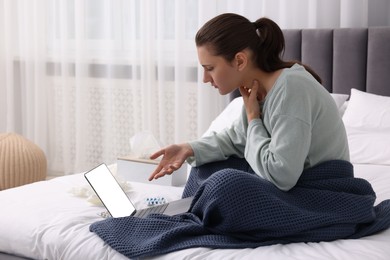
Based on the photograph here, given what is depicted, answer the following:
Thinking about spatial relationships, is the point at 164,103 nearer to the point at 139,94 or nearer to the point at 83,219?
the point at 139,94

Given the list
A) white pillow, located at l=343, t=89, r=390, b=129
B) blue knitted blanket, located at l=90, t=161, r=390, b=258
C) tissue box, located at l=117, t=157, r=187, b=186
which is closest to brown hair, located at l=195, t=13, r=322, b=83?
blue knitted blanket, located at l=90, t=161, r=390, b=258

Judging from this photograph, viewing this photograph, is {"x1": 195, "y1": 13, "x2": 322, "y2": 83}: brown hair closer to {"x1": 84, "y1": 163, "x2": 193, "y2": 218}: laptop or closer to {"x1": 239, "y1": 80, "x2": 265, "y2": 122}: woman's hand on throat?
{"x1": 239, "y1": 80, "x2": 265, "y2": 122}: woman's hand on throat

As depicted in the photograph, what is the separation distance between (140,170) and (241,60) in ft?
3.17

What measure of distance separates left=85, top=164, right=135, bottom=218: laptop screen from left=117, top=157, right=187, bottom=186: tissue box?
0.52 metres

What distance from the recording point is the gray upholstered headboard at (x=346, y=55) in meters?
3.40

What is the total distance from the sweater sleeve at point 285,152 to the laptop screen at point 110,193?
526 millimetres

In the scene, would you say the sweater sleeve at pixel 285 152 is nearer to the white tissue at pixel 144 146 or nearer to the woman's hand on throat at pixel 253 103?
the woman's hand on throat at pixel 253 103

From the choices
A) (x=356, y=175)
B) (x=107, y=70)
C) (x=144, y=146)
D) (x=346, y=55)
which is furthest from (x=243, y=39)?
(x=107, y=70)

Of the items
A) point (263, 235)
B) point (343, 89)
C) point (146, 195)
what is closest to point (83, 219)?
point (146, 195)

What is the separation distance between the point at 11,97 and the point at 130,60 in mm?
1043

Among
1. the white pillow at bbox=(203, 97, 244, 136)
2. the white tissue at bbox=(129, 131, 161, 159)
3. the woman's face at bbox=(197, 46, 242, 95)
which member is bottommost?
the white tissue at bbox=(129, 131, 161, 159)

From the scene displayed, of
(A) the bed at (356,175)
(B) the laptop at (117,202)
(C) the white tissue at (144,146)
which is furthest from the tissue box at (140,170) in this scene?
(B) the laptop at (117,202)

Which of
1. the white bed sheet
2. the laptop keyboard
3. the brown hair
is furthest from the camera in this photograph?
the laptop keyboard

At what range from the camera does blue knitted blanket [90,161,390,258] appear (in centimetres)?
A: 192
